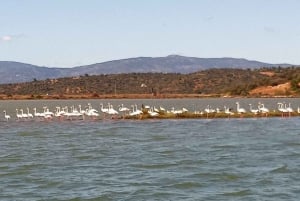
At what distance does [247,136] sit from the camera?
3900cm

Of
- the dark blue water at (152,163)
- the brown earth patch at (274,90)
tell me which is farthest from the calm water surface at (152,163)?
the brown earth patch at (274,90)

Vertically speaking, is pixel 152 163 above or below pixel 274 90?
below

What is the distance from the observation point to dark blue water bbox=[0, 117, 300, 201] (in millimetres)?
21188

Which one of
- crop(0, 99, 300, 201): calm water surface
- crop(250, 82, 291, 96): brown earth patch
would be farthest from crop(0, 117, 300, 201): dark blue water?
crop(250, 82, 291, 96): brown earth patch

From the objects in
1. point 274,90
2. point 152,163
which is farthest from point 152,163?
point 274,90

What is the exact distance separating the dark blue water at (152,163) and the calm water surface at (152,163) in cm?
3

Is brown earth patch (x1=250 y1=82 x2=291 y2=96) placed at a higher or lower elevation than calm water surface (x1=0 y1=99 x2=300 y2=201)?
higher

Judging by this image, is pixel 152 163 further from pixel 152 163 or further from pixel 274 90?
pixel 274 90

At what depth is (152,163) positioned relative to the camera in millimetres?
27406

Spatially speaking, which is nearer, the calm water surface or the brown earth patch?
the calm water surface

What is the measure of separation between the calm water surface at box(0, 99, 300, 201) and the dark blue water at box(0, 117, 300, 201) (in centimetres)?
3

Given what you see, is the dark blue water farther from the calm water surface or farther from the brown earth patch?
the brown earth patch

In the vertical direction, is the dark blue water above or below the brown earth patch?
below

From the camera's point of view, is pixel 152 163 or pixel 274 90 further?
pixel 274 90
